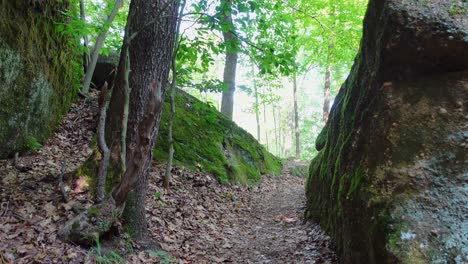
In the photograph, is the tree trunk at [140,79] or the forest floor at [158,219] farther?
the tree trunk at [140,79]

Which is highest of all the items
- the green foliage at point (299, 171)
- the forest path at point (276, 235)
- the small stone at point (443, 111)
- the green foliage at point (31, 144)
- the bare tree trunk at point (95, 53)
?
the bare tree trunk at point (95, 53)

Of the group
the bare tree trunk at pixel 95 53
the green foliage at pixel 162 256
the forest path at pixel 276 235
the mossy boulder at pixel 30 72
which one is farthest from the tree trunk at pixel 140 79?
the bare tree trunk at pixel 95 53

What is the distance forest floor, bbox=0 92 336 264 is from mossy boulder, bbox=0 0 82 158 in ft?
1.23

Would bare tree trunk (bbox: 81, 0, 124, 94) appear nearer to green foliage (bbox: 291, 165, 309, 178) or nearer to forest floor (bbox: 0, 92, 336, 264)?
forest floor (bbox: 0, 92, 336, 264)

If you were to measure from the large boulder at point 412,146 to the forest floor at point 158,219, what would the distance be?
1.36m

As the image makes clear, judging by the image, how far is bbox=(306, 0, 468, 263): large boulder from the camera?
280 centimetres

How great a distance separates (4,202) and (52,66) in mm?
3620

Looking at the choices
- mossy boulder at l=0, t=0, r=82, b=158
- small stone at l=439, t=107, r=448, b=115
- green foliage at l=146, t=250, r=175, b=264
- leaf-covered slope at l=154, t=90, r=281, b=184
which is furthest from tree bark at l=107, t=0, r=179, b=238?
small stone at l=439, t=107, r=448, b=115

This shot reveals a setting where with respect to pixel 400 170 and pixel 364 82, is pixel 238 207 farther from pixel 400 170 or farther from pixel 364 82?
pixel 400 170

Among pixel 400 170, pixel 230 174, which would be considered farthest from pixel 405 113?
pixel 230 174

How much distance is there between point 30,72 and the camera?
5.86 meters

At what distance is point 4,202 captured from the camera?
13.2 ft

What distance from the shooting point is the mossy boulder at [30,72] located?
529cm

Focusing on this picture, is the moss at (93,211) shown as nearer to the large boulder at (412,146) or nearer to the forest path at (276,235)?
the forest path at (276,235)
